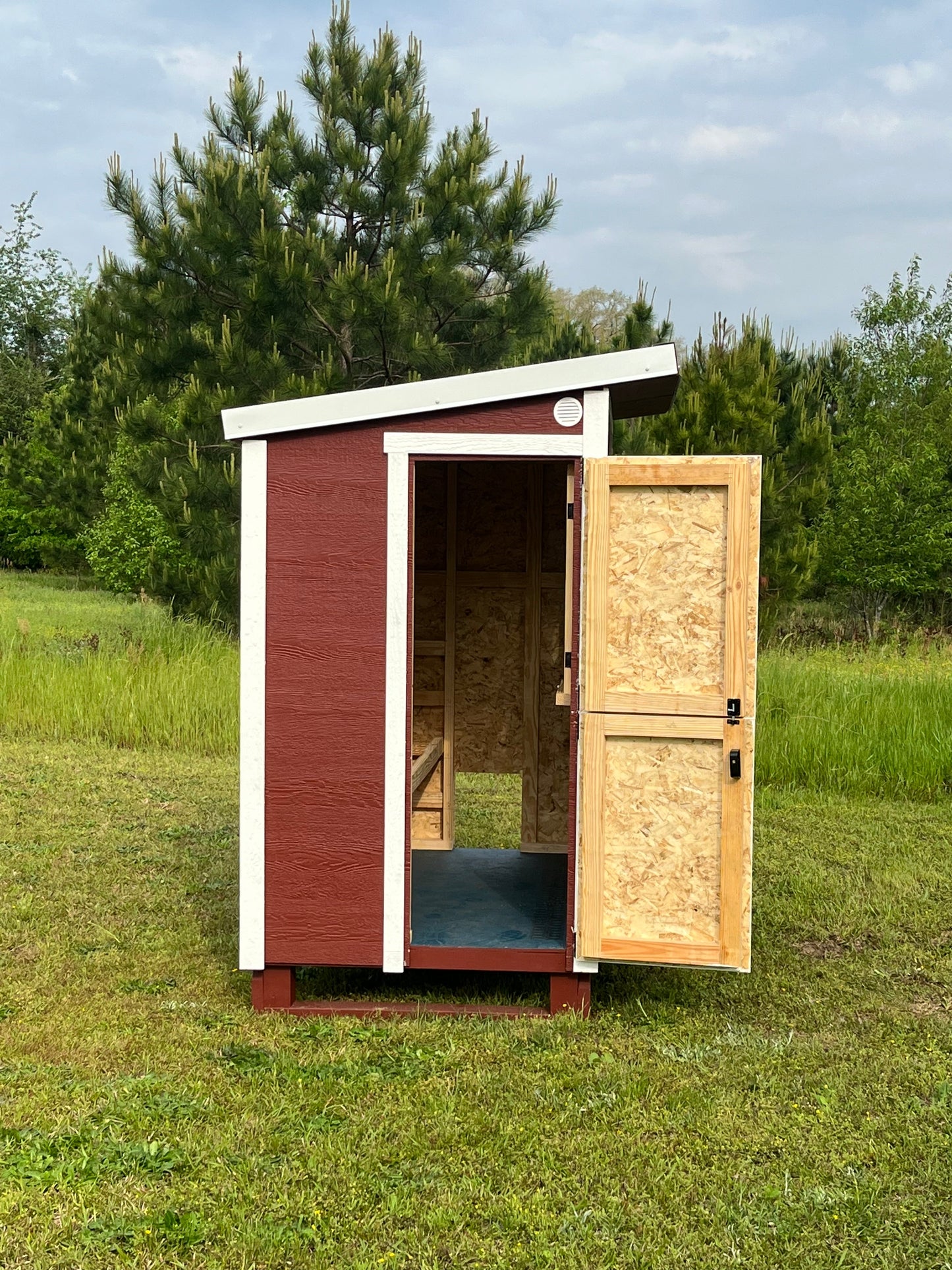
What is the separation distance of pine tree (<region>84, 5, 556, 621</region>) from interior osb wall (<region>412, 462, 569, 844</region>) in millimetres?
6979

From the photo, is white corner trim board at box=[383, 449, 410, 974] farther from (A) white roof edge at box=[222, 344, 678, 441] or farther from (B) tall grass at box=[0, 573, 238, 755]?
(B) tall grass at box=[0, 573, 238, 755]

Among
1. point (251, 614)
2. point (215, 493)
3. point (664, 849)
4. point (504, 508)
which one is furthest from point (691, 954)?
point (215, 493)

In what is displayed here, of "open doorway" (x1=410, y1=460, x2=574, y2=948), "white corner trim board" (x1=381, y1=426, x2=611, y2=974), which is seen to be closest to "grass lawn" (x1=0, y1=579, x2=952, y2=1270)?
"white corner trim board" (x1=381, y1=426, x2=611, y2=974)

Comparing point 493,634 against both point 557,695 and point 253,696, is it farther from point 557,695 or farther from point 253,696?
point 253,696

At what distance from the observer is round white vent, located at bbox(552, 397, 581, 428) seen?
4730mm

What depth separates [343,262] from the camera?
1408 cm

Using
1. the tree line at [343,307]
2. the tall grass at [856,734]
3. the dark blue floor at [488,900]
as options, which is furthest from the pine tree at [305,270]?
the dark blue floor at [488,900]

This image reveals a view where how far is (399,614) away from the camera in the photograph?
4.86 metres

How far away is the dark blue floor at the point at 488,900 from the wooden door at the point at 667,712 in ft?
1.68

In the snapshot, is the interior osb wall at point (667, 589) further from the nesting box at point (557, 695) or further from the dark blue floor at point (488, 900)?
the dark blue floor at point (488, 900)

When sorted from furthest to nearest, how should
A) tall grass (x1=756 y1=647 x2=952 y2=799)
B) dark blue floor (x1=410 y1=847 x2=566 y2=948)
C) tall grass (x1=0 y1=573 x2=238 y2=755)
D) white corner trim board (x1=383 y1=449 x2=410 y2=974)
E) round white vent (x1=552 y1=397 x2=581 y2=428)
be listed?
1. tall grass (x1=0 y1=573 x2=238 y2=755)
2. tall grass (x1=756 y1=647 x2=952 y2=799)
3. dark blue floor (x1=410 y1=847 x2=566 y2=948)
4. white corner trim board (x1=383 y1=449 x2=410 y2=974)
5. round white vent (x1=552 y1=397 x2=581 y2=428)

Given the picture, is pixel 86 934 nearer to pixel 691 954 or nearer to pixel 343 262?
pixel 691 954

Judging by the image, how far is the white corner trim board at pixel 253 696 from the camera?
487cm

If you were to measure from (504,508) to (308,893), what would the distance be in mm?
2802
